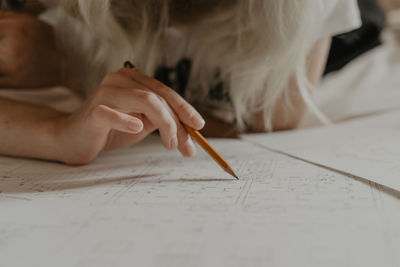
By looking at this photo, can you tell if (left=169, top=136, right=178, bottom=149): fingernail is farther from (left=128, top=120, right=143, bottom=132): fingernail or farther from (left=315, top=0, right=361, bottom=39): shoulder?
(left=315, top=0, right=361, bottom=39): shoulder

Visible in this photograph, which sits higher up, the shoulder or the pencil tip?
the shoulder

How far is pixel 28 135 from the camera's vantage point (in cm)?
67

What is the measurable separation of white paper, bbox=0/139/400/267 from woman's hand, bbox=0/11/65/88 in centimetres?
34

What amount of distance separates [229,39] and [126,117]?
40cm

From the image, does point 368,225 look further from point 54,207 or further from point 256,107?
point 256,107

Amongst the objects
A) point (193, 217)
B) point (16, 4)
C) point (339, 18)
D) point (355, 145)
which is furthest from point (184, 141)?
point (16, 4)

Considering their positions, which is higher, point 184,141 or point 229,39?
point 229,39

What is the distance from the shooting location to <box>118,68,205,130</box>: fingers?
0.59m

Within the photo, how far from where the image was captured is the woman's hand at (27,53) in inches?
34.3

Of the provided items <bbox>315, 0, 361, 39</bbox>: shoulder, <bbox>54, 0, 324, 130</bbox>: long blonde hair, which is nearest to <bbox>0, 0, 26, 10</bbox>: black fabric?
<bbox>54, 0, 324, 130</bbox>: long blonde hair

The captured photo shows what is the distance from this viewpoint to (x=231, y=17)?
Result: 0.82 m

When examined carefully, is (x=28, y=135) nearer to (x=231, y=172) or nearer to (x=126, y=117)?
(x=126, y=117)

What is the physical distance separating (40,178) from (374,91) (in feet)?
3.05

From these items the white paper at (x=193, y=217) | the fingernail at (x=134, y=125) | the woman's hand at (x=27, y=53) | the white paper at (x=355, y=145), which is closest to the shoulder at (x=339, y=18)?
the white paper at (x=355, y=145)
